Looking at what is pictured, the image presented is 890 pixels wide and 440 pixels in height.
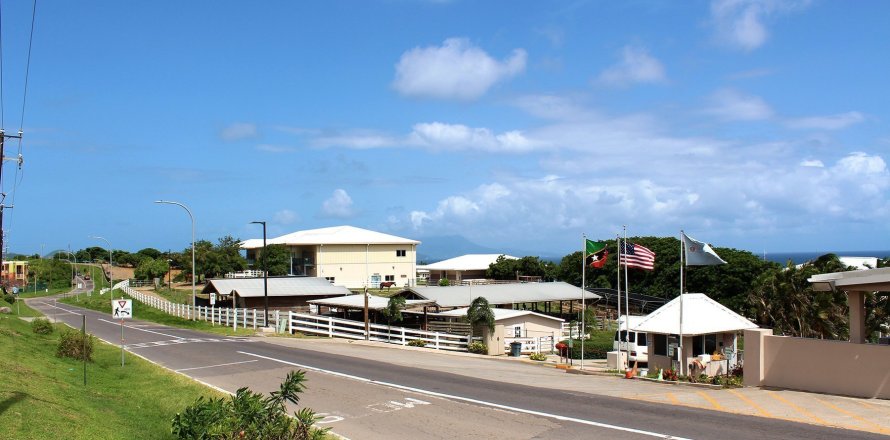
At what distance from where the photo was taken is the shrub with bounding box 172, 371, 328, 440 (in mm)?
10805

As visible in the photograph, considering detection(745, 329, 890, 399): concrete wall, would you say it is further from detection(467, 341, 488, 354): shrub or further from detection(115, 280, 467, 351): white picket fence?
detection(115, 280, 467, 351): white picket fence

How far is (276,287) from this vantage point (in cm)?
5647

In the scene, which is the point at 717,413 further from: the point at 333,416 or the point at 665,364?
the point at 665,364

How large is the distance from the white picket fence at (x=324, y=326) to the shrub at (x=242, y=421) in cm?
2600

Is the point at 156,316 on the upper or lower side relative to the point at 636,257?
lower

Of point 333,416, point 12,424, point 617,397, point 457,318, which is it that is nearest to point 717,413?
point 617,397

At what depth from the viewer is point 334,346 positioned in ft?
119

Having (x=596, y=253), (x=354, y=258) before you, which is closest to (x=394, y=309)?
(x=596, y=253)

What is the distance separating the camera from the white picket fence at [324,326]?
38.5 metres

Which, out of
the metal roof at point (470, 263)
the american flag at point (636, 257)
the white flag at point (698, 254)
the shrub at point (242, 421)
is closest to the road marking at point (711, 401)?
the white flag at point (698, 254)

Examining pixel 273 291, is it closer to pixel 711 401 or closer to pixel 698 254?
pixel 698 254

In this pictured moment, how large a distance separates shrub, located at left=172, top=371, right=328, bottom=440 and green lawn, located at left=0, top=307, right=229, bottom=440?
1918mm

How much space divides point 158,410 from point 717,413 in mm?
12396

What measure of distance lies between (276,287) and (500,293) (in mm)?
17090
